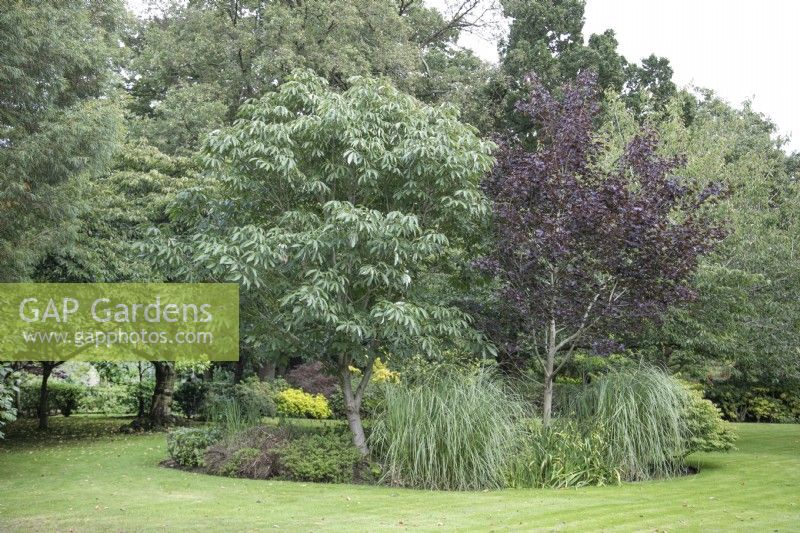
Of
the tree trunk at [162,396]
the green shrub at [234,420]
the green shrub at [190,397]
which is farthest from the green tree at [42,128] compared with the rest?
the green shrub at [190,397]

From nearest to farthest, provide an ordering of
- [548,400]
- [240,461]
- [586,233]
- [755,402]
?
[586,233] < [240,461] < [548,400] < [755,402]

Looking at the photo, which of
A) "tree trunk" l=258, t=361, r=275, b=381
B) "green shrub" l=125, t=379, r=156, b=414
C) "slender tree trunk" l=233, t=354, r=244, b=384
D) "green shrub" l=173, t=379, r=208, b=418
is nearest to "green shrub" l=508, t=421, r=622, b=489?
"tree trunk" l=258, t=361, r=275, b=381

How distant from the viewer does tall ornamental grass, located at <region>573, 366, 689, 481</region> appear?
10.5 m

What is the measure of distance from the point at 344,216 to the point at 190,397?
13.3 meters

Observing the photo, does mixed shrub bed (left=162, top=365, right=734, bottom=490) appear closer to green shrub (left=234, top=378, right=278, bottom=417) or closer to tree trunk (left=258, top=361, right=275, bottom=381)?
green shrub (left=234, top=378, right=278, bottom=417)

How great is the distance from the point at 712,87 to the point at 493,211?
25.1 metres

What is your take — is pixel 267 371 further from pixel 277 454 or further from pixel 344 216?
pixel 344 216

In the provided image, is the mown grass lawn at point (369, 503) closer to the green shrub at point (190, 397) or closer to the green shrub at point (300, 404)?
the green shrub at point (300, 404)

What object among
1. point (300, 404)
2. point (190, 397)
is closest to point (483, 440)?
point (300, 404)

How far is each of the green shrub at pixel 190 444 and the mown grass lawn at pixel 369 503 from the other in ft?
1.24

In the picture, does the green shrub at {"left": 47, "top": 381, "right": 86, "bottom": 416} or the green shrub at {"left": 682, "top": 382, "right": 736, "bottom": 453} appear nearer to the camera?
the green shrub at {"left": 682, "top": 382, "right": 736, "bottom": 453}

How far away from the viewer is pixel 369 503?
850 cm

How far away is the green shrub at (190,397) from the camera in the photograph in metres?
21.1

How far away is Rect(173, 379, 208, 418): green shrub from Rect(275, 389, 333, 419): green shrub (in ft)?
11.9
